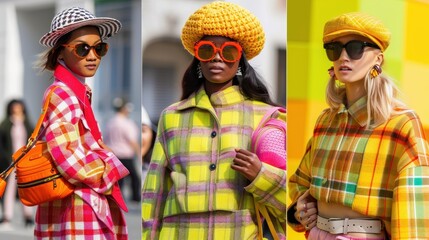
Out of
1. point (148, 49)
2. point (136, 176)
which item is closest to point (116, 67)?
point (136, 176)

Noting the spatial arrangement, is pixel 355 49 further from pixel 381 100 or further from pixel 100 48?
pixel 100 48

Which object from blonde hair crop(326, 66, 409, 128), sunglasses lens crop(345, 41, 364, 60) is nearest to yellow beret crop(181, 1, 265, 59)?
sunglasses lens crop(345, 41, 364, 60)

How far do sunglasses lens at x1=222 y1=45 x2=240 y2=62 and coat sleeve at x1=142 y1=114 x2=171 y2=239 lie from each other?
1.39 feet

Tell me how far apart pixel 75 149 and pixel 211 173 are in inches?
24.5

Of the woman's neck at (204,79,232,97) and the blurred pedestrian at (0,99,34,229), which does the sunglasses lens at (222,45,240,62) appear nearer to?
the woman's neck at (204,79,232,97)

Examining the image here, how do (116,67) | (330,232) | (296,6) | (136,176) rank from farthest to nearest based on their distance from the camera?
(116,67), (136,176), (296,6), (330,232)

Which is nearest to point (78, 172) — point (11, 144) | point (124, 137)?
point (11, 144)

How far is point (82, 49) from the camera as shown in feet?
13.7

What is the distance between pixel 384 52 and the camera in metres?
3.70

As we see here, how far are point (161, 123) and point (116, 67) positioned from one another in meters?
7.85

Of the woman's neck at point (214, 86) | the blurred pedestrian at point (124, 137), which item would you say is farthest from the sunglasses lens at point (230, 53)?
the blurred pedestrian at point (124, 137)

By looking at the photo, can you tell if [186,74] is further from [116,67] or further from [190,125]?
[116,67]

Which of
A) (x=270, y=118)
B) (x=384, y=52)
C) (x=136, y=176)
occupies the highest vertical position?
(x=384, y=52)

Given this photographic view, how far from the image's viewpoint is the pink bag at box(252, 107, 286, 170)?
3.77 meters
